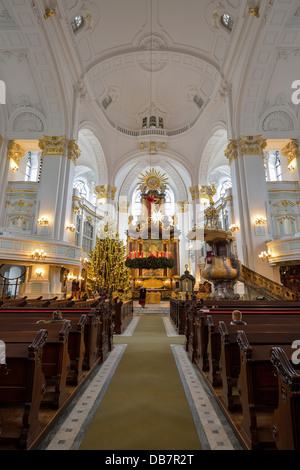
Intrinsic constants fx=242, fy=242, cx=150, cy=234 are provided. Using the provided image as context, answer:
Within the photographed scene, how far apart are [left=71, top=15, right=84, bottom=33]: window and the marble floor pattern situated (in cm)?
1723

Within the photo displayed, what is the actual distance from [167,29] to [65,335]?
18.8 metres

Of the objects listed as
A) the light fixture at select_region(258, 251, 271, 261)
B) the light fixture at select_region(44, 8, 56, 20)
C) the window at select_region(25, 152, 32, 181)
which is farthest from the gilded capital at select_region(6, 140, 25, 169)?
the light fixture at select_region(258, 251, 271, 261)

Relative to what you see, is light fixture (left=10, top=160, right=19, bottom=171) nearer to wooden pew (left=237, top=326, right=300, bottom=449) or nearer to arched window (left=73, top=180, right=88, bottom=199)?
arched window (left=73, top=180, right=88, bottom=199)

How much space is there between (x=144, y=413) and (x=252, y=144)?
1482 centimetres

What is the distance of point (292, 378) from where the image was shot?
1.47 meters

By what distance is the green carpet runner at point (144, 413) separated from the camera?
2123 millimetres

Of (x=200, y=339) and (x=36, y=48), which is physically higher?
(x=36, y=48)

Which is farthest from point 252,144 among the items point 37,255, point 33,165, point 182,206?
point 33,165

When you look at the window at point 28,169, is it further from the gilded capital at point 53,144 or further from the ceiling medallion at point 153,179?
the ceiling medallion at point 153,179

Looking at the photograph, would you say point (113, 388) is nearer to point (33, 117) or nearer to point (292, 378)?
point (292, 378)

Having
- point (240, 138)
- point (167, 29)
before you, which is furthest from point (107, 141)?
point (240, 138)

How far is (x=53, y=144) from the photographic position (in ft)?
46.8

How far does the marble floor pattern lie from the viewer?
2123 millimetres

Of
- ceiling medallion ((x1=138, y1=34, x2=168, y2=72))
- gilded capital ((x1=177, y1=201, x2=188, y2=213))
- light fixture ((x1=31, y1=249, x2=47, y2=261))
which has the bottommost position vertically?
light fixture ((x1=31, y1=249, x2=47, y2=261))
